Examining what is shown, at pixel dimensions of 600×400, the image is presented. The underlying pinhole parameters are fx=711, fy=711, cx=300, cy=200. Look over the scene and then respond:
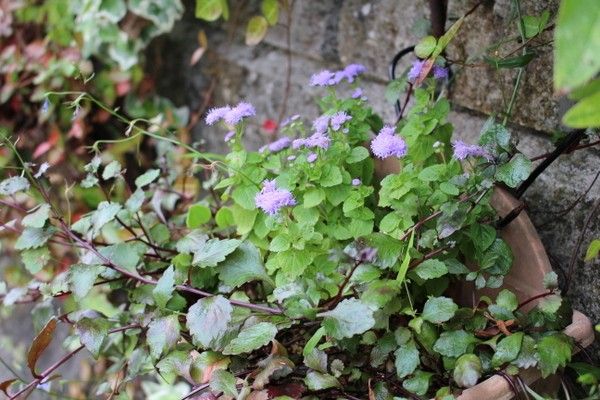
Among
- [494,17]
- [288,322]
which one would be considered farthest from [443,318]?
[494,17]

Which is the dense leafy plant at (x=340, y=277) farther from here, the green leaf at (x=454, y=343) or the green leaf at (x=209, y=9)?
the green leaf at (x=209, y=9)

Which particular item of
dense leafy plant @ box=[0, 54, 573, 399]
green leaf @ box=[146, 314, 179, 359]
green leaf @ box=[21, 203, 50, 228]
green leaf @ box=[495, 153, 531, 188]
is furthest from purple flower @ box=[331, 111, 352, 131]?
Result: green leaf @ box=[21, 203, 50, 228]

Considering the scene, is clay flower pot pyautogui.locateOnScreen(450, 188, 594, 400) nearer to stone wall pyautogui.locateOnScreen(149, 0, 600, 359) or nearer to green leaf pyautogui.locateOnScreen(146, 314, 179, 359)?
stone wall pyautogui.locateOnScreen(149, 0, 600, 359)

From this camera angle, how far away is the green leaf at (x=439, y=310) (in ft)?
2.77

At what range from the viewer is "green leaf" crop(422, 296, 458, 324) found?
844mm

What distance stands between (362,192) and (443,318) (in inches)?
8.1

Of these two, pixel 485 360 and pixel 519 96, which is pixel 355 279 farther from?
pixel 519 96

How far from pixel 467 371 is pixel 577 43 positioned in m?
0.44

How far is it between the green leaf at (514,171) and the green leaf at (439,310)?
163mm

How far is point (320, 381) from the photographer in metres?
0.83

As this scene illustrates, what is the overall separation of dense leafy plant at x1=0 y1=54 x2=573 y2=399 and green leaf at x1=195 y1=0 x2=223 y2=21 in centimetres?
54

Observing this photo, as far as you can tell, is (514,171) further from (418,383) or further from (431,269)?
(418,383)

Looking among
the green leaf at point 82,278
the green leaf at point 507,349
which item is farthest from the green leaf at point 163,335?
the green leaf at point 507,349

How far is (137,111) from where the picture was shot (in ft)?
6.47
